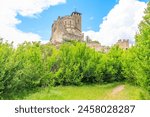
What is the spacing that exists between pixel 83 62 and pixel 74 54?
135 cm

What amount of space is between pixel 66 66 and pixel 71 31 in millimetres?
65089

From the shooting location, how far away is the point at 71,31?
318 feet

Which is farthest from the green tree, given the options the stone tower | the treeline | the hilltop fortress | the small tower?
the small tower

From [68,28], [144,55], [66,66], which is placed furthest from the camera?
[68,28]

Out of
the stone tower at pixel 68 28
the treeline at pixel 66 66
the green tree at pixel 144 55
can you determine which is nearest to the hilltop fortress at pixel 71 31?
the stone tower at pixel 68 28

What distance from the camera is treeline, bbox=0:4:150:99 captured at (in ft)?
61.3

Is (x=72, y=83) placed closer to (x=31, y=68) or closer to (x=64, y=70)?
(x=64, y=70)

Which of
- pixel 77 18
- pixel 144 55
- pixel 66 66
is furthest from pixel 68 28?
pixel 144 55

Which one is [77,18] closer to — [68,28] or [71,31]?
[68,28]

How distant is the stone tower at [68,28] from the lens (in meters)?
85.2

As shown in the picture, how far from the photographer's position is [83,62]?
33.7 meters

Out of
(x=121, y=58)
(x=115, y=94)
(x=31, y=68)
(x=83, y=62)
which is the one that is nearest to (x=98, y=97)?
(x=115, y=94)

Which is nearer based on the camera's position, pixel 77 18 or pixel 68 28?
pixel 68 28

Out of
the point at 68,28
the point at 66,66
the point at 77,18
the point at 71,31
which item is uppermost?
the point at 77,18
